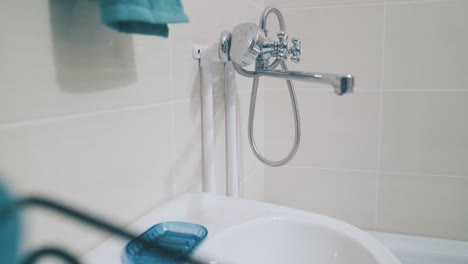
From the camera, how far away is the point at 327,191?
135 cm

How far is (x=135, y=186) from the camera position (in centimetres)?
61

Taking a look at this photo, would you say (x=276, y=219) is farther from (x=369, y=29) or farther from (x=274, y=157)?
(x=369, y=29)

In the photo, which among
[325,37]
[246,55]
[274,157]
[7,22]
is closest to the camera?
[7,22]

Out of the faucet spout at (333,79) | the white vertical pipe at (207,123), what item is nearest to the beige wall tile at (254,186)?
the white vertical pipe at (207,123)

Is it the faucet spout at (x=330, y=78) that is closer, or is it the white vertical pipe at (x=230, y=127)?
the faucet spout at (x=330, y=78)

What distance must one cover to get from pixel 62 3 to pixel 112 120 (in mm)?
180

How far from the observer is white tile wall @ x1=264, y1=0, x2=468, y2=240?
3.85ft

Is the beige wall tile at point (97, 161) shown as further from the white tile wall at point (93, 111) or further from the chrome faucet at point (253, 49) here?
the chrome faucet at point (253, 49)

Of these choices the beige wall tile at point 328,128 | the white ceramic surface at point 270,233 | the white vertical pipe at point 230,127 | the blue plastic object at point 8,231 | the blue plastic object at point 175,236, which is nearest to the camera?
the blue plastic object at point 8,231

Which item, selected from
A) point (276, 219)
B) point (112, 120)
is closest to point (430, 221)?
point (276, 219)

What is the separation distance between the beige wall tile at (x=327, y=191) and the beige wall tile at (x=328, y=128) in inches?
1.6

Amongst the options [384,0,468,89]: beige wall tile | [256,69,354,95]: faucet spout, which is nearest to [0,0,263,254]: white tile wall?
[256,69,354,95]: faucet spout

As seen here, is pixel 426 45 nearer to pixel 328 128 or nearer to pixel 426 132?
pixel 426 132

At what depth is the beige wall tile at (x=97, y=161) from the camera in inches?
15.8
